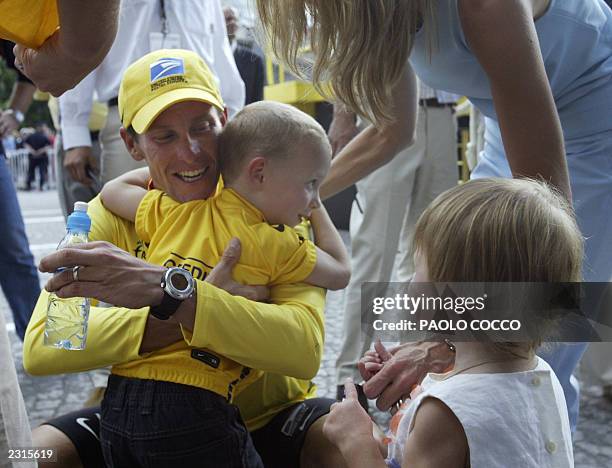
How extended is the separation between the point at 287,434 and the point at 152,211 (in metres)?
0.61

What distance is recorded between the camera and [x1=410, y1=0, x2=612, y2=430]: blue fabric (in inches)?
63.9

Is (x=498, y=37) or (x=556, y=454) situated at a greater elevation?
(x=498, y=37)

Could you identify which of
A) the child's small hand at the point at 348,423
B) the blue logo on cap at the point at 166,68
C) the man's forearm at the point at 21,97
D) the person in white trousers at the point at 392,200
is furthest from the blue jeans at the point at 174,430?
the man's forearm at the point at 21,97

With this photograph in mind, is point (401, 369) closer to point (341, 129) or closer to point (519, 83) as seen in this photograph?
point (519, 83)

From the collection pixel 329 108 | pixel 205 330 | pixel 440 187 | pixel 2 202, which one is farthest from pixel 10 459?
pixel 329 108

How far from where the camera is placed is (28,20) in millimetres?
1293

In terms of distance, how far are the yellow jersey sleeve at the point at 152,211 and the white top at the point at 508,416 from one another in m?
0.77

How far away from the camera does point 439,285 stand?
1.28 meters

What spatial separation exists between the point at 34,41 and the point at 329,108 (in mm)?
6086

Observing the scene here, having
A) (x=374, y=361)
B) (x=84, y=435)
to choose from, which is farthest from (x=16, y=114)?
(x=374, y=361)

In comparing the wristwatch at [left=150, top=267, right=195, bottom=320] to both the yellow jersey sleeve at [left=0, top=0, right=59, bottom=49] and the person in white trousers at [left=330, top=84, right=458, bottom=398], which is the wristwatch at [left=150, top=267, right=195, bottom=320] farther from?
the person in white trousers at [left=330, top=84, right=458, bottom=398]

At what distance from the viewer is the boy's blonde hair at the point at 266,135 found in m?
1.74

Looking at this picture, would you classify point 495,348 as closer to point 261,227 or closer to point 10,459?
point 261,227

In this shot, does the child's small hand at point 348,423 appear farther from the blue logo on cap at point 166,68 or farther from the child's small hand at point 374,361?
the blue logo on cap at point 166,68
